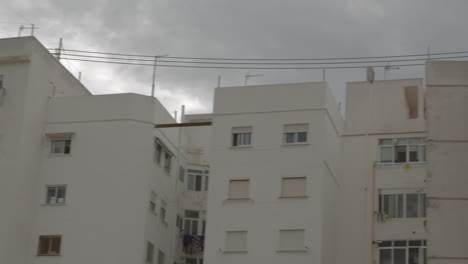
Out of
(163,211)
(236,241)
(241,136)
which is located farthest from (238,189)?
(163,211)

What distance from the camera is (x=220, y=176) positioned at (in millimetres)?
49656

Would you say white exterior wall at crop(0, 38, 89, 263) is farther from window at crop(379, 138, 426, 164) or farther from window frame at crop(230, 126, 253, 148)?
window at crop(379, 138, 426, 164)

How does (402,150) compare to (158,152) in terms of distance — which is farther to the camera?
(402,150)

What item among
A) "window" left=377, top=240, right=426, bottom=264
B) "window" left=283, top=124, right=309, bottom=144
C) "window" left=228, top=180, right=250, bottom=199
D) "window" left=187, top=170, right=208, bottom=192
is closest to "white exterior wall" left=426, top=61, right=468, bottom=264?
"window" left=283, top=124, right=309, bottom=144

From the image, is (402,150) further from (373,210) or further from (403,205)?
(373,210)

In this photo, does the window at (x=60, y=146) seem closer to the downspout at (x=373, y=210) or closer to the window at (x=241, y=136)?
the window at (x=241, y=136)

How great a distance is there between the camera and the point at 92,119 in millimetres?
52125

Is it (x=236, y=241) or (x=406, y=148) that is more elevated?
(x=406, y=148)

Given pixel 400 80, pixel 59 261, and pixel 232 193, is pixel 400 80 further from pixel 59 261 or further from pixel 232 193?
pixel 59 261

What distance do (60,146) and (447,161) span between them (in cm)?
2172

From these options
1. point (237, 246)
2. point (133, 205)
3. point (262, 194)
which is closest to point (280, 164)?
point (262, 194)

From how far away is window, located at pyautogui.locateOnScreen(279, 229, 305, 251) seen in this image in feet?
154

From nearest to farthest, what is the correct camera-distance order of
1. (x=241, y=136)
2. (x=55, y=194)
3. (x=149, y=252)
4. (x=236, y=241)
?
1. (x=236, y=241)
2. (x=241, y=136)
3. (x=149, y=252)
4. (x=55, y=194)

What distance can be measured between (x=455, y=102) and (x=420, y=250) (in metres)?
11.3
